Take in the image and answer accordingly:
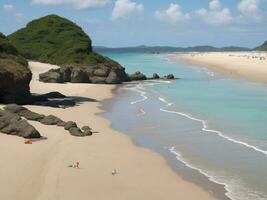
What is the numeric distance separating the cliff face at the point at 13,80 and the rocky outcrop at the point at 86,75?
18033 millimetres

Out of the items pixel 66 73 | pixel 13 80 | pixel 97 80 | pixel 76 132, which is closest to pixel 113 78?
pixel 97 80

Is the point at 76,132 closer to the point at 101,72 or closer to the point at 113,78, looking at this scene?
the point at 113,78

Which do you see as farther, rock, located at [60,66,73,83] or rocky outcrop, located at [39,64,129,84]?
rock, located at [60,66,73,83]

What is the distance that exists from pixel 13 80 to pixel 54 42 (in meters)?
51.7

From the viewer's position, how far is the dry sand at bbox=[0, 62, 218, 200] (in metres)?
13.9

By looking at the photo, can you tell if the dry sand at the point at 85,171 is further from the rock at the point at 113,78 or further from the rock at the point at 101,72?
the rock at the point at 101,72

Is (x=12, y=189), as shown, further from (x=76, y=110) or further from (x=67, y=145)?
(x=76, y=110)

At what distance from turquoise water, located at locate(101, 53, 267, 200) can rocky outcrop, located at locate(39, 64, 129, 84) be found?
10601 mm

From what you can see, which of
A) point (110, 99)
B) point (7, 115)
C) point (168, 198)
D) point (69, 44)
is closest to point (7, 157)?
point (7, 115)

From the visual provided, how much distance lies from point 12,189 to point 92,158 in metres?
4.94

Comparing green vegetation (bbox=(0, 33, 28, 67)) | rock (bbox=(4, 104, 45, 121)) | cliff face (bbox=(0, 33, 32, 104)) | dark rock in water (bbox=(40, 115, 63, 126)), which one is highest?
green vegetation (bbox=(0, 33, 28, 67))

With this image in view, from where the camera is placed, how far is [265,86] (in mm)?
50969

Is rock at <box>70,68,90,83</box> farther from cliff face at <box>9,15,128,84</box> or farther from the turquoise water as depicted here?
the turquoise water

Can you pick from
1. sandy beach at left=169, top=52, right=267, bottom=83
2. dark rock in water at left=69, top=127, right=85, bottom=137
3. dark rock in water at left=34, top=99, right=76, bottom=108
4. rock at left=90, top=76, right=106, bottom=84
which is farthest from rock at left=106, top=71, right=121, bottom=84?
dark rock in water at left=69, top=127, right=85, bottom=137
